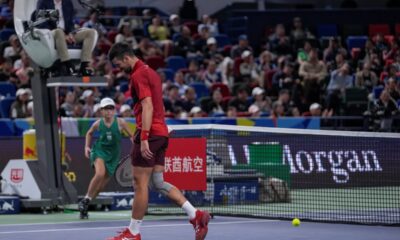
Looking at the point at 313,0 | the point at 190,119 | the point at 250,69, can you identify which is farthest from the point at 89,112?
the point at 313,0

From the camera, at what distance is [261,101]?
25.6m

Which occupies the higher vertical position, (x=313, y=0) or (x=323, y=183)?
(x=313, y=0)

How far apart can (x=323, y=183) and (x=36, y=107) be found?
215 inches

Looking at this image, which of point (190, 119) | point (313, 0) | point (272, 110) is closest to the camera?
point (190, 119)

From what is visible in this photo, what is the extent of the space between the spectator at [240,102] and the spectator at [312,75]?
1.98 metres

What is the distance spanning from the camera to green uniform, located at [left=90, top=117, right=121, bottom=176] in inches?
709

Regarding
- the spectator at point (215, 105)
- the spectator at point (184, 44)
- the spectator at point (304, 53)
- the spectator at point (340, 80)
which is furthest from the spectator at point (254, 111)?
the spectator at point (184, 44)

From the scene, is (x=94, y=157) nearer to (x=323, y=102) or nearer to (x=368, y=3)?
(x=323, y=102)

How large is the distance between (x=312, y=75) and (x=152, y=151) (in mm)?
15226

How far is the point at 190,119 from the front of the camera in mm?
22672

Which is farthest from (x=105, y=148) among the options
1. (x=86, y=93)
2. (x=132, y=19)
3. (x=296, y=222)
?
(x=132, y=19)

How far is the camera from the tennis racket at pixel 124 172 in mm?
18016

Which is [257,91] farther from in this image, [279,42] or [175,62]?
[279,42]

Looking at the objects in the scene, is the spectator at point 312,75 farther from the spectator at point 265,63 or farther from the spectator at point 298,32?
the spectator at point 298,32
